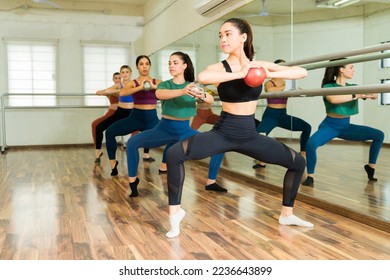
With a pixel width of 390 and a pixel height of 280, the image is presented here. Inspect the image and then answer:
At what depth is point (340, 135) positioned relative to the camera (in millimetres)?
3072

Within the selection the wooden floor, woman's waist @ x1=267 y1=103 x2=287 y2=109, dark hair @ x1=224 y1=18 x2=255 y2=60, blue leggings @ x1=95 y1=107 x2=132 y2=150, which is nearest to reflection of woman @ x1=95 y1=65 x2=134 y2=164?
blue leggings @ x1=95 y1=107 x2=132 y2=150

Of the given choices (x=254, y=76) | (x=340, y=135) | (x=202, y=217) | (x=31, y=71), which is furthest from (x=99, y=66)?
(x=254, y=76)

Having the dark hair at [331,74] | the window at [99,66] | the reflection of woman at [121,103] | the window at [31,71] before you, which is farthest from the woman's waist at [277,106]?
the window at [31,71]

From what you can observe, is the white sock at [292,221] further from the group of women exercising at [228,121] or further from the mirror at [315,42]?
the mirror at [315,42]

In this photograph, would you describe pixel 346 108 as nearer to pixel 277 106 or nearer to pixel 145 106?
pixel 277 106

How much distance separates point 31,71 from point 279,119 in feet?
18.2

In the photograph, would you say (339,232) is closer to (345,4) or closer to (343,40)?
(343,40)

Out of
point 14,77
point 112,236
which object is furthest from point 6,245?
point 14,77

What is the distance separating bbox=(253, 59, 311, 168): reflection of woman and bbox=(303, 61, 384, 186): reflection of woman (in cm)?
21

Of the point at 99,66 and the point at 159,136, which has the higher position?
Result: the point at 99,66

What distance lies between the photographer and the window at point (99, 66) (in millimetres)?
8062
